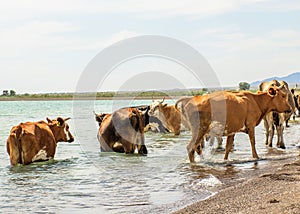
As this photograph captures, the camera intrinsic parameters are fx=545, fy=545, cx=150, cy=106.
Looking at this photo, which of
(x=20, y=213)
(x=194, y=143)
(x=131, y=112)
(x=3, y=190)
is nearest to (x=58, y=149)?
(x=131, y=112)

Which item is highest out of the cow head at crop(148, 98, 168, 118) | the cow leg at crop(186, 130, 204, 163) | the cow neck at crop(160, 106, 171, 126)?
the cow head at crop(148, 98, 168, 118)

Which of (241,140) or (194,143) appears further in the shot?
(241,140)

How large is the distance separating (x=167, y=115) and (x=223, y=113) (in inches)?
352

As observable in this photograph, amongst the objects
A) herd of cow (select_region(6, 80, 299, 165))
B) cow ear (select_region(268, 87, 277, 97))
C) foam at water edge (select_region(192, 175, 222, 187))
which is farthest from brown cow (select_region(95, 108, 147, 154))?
foam at water edge (select_region(192, 175, 222, 187))

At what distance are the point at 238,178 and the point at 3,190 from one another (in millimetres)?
4619

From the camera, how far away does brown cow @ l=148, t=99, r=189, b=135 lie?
21.0 meters

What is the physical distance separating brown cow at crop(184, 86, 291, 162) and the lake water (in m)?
0.74

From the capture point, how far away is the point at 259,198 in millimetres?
7562

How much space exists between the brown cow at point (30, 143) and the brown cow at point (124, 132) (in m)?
1.95

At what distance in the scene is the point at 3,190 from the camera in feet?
34.6

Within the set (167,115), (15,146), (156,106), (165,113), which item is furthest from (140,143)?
(167,115)

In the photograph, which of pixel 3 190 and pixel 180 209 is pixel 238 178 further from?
pixel 3 190

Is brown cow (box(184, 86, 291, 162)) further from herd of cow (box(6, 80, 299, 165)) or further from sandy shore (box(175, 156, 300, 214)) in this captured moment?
sandy shore (box(175, 156, 300, 214))

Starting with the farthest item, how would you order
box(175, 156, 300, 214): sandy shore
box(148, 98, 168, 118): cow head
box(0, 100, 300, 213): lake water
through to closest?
box(148, 98, 168, 118): cow head, box(0, 100, 300, 213): lake water, box(175, 156, 300, 214): sandy shore
